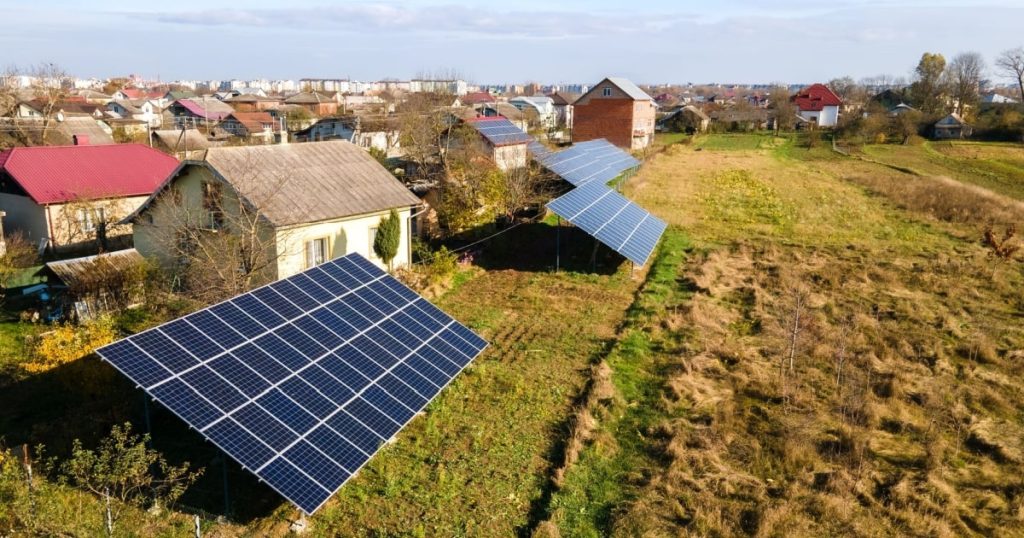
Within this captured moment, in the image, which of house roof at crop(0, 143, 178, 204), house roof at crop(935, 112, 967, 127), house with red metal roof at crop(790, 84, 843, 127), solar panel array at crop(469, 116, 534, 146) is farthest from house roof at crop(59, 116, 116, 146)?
house with red metal roof at crop(790, 84, 843, 127)

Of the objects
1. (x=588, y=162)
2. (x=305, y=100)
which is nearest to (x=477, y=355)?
(x=588, y=162)

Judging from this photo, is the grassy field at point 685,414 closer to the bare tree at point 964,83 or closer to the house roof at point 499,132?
the house roof at point 499,132

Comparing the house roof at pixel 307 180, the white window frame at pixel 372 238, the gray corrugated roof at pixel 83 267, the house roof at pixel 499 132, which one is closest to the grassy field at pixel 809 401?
the white window frame at pixel 372 238

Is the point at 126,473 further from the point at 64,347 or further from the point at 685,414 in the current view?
the point at 685,414

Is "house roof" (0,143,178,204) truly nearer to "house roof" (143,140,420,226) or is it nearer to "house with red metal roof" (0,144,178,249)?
"house with red metal roof" (0,144,178,249)

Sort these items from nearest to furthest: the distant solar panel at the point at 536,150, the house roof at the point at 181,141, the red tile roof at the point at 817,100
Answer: the distant solar panel at the point at 536,150, the house roof at the point at 181,141, the red tile roof at the point at 817,100

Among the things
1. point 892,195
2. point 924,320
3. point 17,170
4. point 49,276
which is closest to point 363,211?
point 49,276

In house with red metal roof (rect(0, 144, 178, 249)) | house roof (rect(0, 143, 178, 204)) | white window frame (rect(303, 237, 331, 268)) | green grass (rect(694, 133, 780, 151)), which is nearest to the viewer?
white window frame (rect(303, 237, 331, 268))
